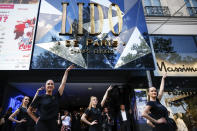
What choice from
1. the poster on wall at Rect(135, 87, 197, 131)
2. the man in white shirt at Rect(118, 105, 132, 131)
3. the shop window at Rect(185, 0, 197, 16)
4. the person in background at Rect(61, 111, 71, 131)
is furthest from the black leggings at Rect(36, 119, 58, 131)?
the shop window at Rect(185, 0, 197, 16)

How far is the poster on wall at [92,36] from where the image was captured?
22.9ft

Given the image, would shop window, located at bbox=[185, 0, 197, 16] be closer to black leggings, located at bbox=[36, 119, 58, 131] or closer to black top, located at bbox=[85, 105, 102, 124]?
black top, located at bbox=[85, 105, 102, 124]

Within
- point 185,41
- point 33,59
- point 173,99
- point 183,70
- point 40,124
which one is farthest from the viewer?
point 185,41

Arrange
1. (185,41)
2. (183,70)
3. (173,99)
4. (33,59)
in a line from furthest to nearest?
(185,41), (183,70), (173,99), (33,59)

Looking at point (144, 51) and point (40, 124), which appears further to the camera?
point (144, 51)

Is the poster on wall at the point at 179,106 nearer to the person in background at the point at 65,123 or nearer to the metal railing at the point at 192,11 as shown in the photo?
the person in background at the point at 65,123

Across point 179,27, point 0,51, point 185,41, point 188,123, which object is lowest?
point 188,123

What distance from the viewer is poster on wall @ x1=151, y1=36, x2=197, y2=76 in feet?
27.0

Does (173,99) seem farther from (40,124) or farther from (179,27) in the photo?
(40,124)

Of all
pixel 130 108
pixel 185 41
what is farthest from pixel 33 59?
pixel 185 41

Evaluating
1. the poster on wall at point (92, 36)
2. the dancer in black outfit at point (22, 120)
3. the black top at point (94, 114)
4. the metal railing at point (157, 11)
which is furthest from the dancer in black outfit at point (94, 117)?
the metal railing at point (157, 11)

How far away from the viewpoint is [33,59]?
6.92m

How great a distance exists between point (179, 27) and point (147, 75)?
4.24 meters

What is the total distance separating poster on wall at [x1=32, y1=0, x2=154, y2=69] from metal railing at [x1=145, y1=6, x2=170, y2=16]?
1573 millimetres
